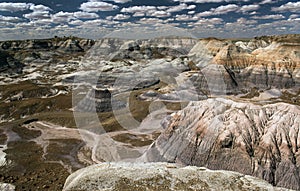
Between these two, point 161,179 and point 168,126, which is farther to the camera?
point 168,126

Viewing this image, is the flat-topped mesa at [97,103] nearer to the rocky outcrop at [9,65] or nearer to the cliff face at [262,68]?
the cliff face at [262,68]

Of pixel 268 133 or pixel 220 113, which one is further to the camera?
pixel 220 113

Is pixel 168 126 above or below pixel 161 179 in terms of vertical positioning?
above

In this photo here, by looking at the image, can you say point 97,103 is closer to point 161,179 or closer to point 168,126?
point 168,126

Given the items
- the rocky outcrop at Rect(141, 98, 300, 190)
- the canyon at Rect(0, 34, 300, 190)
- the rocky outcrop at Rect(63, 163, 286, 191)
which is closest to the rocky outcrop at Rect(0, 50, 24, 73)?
the canyon at Rect(0, 34, 300, 190)

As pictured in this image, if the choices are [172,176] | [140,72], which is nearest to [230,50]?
[140,72]

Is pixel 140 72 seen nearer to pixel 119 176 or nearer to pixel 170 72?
pixel 170 72

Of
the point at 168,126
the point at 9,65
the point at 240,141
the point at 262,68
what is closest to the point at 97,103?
the point at 168,126
